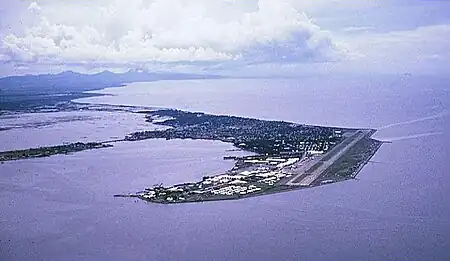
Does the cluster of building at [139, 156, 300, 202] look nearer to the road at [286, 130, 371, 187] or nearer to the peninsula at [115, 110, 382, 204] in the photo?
the peninsula at [115, 110, 382, 204]

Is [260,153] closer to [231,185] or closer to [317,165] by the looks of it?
[317,165]

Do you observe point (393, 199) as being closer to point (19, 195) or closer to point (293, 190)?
point (293, 190)

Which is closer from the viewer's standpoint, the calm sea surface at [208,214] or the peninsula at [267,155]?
the calm sea surface at [208,214]

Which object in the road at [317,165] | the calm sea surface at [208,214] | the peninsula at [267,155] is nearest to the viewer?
the calm sea surface at [208,214]

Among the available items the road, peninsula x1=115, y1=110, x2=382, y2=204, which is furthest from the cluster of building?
the road

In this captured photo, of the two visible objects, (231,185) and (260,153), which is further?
(260,153)

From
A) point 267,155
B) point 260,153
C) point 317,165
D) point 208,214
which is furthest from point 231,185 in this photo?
point 260,153

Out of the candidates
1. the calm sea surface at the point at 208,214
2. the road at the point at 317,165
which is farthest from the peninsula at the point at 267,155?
the calm sea surface at the point at 208,214

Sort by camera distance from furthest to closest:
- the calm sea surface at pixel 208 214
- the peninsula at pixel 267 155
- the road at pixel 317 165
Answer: the road at pixel 317 165
the peninsula at pixel 267 155
the calm sea surface at pixel 208 214

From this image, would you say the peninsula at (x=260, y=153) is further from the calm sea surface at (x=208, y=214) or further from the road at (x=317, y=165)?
the calm sea surface at (x=208, y=214)

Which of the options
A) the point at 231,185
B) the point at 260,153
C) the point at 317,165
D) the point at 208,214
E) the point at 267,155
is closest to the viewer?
the point at 208,214

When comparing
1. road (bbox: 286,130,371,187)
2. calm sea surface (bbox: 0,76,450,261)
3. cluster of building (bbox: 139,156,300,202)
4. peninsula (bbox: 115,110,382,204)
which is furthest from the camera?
road (bbox: 286,130,371,187)
